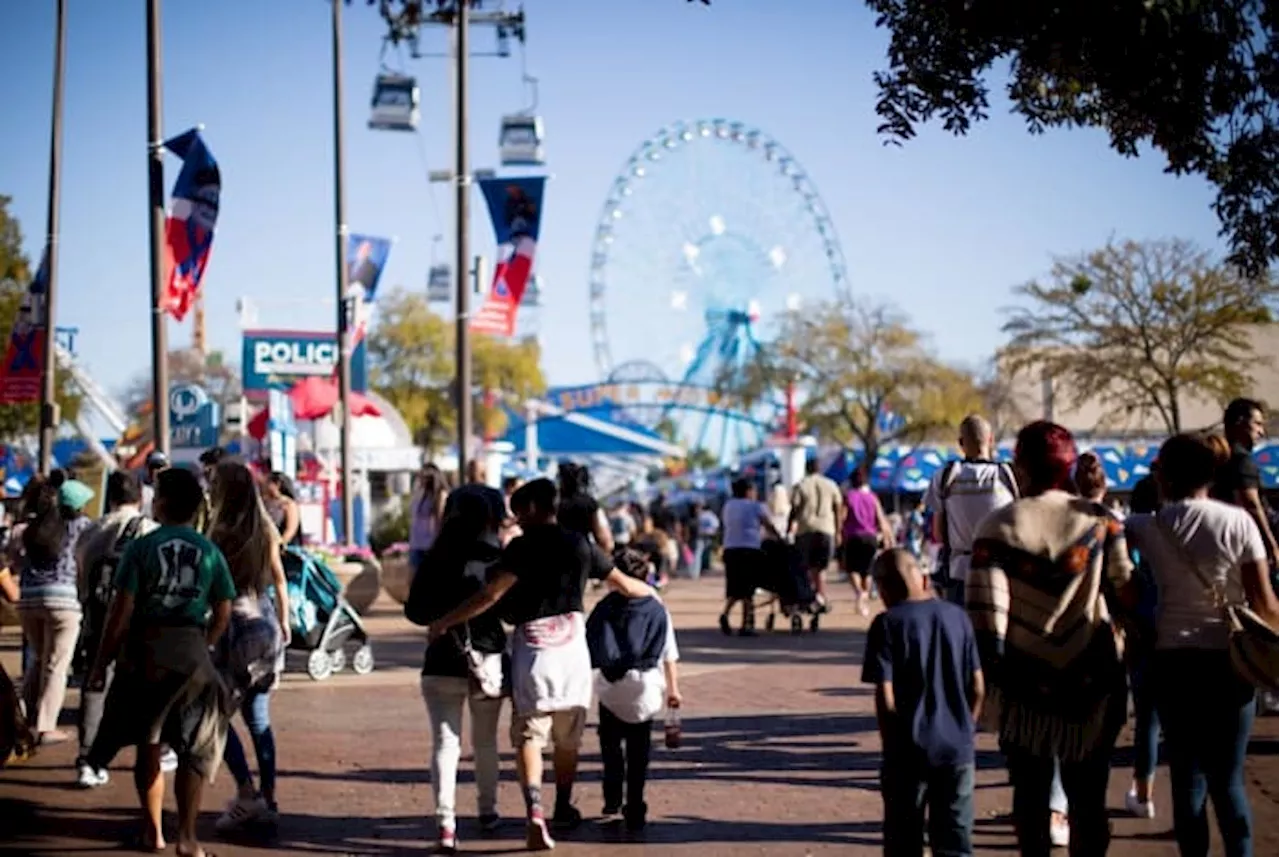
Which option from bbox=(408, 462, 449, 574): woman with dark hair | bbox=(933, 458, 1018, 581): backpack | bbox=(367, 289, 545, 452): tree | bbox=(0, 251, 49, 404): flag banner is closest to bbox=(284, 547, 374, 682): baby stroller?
bbox=(408, 462, 449, 574): woman with dark hair

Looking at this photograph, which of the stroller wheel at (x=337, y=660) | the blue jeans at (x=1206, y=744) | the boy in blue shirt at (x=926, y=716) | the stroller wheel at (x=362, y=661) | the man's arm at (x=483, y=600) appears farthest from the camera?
the stroller wheel at (x=362, y=661)

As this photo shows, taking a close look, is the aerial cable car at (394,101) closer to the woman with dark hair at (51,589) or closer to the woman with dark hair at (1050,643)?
the woman with dark hair at (51,589)

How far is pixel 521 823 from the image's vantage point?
893 centimetres

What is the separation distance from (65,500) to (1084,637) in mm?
6955

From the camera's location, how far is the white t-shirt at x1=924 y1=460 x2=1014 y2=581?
9.50 meters

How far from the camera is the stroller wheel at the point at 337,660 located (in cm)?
1541

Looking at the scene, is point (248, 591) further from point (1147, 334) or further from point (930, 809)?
point (1147, 334)

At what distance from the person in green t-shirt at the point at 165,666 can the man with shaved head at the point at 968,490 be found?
3.86 metres

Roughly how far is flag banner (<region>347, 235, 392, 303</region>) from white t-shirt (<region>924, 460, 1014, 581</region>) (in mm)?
20412

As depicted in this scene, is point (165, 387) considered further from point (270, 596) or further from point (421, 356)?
point (421, 356)

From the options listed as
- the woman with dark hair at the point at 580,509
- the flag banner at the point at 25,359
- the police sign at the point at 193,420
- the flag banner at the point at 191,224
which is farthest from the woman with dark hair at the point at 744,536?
the flag banner at the point at 25,359

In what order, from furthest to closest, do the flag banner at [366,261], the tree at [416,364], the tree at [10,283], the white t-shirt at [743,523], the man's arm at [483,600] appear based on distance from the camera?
the tree at [416,364], the tree at [10,283], the flag banner at [366,261], the white t-shirt at [743,523], the man's arm at [483,600]

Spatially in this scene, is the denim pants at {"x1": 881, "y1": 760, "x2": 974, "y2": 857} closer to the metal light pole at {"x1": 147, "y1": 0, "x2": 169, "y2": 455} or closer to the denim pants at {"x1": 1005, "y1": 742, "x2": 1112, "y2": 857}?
the denim pants at {"x1": 1005, "y1": 742, "x2": 1112, "y2": 857}

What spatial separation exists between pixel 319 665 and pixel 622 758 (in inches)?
271
